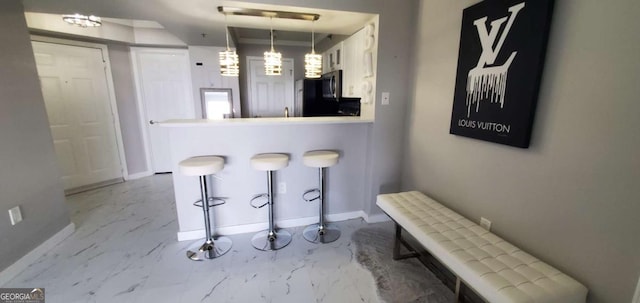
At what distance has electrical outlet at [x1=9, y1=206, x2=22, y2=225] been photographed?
2.01 metres

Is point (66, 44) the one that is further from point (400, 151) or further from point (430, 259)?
point (430, 259)

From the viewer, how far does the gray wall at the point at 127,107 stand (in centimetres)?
399

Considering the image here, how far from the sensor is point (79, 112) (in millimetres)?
3660

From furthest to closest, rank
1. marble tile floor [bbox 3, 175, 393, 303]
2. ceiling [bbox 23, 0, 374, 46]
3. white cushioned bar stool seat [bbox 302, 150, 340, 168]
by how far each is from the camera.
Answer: white cushioned bar stool seat [bbox 302, 150, 340, 168]
ceiling [bbox 23, 0, 374, 46]
marble tile floor [bbox 3, 175, 393, 303]

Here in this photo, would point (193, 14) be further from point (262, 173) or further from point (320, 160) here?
point (320, 160)

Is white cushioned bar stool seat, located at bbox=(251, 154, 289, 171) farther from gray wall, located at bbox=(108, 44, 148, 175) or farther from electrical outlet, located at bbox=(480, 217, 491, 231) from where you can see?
gray wall, located at bbox=(108, 44, 148, 175)

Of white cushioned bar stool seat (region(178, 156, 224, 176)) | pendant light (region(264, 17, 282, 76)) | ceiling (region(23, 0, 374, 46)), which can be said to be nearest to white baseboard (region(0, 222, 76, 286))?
white cushioned bar stool seat (region(178, 156, 224, 176))

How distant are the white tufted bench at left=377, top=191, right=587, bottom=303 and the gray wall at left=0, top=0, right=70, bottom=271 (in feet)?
9.97

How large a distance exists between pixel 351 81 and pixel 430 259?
2147 mm

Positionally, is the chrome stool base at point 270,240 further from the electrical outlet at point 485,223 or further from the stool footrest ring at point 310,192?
the electrical outlet at point 485,223

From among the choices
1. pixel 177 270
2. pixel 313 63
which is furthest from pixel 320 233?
pixel 313 63

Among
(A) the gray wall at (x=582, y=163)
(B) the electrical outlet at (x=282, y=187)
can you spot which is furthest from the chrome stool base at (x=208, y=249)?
(A) the gray wall at (x=582, y=163)

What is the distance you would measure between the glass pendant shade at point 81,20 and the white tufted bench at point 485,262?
4.15 m

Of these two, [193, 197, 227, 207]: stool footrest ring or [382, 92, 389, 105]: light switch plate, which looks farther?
[382, 92, 389, 105]: light switch plate
